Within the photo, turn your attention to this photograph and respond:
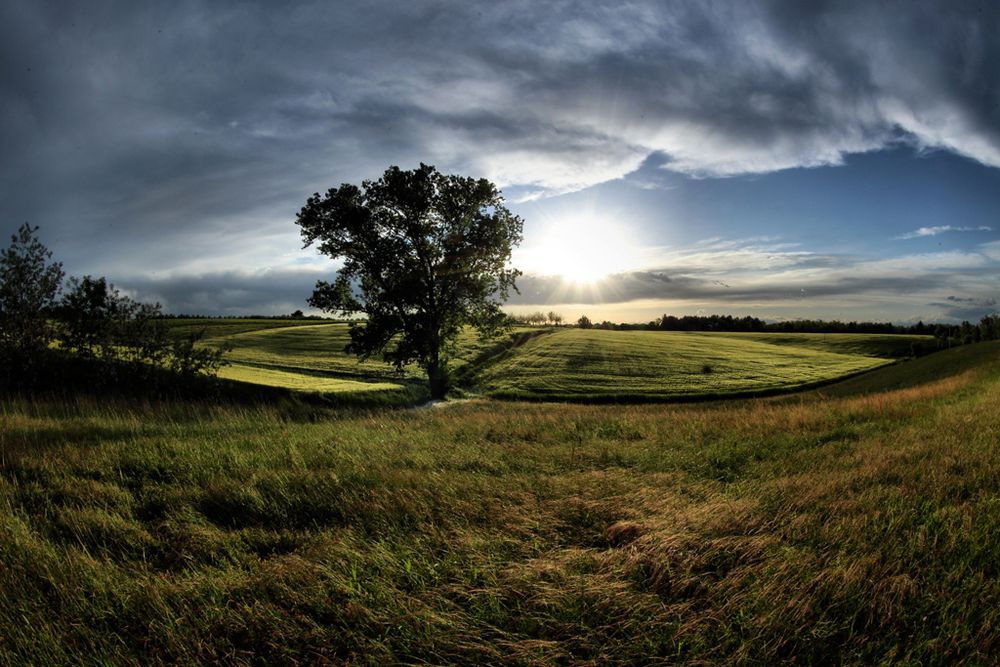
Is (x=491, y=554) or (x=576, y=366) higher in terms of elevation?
(x=491, y=554)

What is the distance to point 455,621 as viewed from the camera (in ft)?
12.1

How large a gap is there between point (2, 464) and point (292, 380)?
95.3 ft

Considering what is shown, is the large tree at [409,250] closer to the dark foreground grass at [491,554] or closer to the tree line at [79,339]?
the tree line at [79,339]

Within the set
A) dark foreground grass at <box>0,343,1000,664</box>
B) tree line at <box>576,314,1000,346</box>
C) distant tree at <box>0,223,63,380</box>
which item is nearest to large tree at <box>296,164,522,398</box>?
distant tree at <box>0,223,63,380</box>

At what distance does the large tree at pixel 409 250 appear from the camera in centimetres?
3278

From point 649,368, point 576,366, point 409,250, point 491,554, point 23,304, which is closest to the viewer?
point 491,554

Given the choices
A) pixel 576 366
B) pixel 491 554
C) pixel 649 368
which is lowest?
pixel 649 368

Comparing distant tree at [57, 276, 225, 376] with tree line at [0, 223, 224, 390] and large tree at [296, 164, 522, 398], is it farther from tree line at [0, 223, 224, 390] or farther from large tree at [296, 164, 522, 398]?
large tree at [296, 164, 522, 398]

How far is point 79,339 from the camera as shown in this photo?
20.8 m

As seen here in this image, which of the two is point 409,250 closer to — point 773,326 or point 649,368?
point 649,368

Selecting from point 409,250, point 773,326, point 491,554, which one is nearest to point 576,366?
point 409,250

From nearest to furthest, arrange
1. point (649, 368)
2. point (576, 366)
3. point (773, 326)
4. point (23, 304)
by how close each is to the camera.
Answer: point (23, 304), point (649, 368), point (576, 366), point (773, 326)

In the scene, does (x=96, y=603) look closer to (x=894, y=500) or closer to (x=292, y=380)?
(x=894, y=500)

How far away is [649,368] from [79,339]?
47128mm
